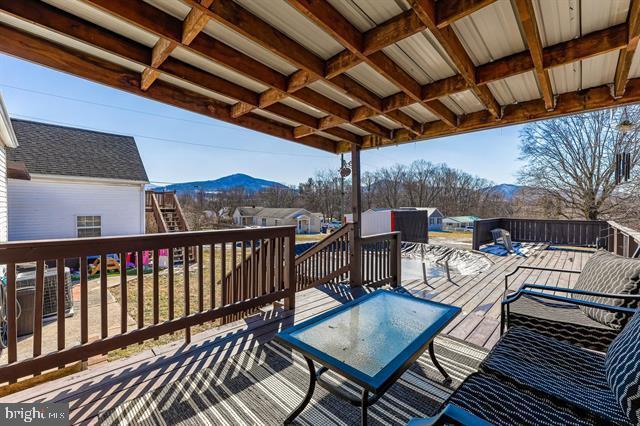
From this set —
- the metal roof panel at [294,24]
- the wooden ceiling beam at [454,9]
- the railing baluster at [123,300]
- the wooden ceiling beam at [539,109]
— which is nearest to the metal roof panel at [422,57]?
the wooden ceiling beam at [454,9]

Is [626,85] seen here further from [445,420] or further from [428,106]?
[445,420]

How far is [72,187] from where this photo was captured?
9.99 m

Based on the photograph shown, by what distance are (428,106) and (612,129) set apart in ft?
52.7

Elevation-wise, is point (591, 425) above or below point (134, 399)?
above

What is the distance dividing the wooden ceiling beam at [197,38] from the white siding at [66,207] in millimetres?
10909

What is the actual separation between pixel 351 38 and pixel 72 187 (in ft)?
40.2

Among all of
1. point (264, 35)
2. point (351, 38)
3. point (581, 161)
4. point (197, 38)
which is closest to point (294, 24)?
point (264, 35)

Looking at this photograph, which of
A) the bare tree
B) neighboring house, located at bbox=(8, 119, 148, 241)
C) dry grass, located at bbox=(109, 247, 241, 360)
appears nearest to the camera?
dry grass, located at bbox=(109, 247, 241, 360)

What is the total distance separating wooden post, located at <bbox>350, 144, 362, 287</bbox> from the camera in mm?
4414

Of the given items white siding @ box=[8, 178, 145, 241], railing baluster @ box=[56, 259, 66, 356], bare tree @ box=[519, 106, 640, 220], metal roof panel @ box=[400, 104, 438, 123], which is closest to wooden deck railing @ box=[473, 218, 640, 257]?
bare tree @ box=[519, 106, 640, 220]

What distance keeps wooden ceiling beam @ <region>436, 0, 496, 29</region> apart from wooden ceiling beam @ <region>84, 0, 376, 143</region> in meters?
1.51

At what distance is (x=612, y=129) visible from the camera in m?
12.9

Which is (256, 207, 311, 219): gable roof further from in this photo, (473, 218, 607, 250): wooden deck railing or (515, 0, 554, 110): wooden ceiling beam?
(515, 0, 554, 110): wooden ceiling beam

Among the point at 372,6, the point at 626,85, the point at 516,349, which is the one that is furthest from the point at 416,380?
the point at 626,85
